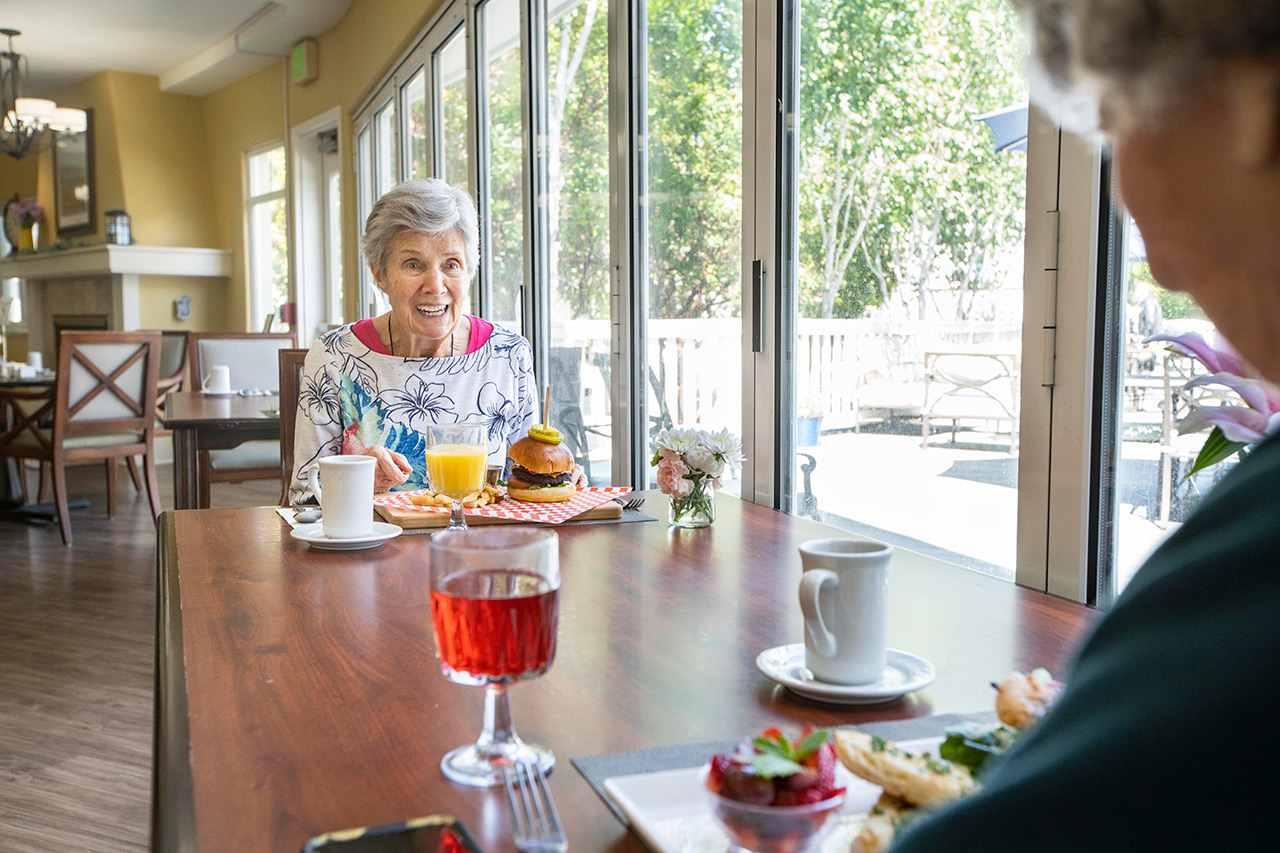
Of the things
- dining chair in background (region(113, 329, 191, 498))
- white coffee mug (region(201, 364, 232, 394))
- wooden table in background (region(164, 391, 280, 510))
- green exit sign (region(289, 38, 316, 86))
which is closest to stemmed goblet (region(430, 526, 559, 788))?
wooden table in background (region(164, 391, 280, 510))

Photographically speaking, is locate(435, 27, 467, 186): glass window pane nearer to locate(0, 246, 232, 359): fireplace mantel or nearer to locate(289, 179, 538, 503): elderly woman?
locate(289, 179, 538, 503): elderly woman

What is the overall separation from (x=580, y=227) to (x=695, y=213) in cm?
93

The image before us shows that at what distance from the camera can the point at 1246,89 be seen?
28 centimetres

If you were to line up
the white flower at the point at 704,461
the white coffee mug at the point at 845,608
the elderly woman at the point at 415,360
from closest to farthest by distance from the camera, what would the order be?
the white coffee mug at the point at 845,608 → the white flower at the point at 704,461 → the elderly woman at the point at 415,360

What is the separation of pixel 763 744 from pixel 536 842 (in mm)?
153

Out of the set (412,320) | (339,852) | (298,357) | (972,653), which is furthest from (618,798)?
(298,357)

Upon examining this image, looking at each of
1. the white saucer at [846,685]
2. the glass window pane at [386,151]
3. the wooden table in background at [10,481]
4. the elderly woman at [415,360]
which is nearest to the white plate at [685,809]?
the white saucer at [846,685]

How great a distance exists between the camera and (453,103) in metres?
4.88

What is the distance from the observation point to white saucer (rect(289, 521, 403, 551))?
4.66 ft

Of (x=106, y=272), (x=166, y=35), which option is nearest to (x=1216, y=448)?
(x=166, y=35)

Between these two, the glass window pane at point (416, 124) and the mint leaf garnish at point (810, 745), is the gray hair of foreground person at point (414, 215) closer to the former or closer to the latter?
the mint leaf garnish at point (810, 745)

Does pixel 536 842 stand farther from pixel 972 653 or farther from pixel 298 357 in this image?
pixel 298 357

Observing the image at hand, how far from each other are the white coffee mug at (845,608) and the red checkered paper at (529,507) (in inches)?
32.1

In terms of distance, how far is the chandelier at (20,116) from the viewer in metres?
7.15
